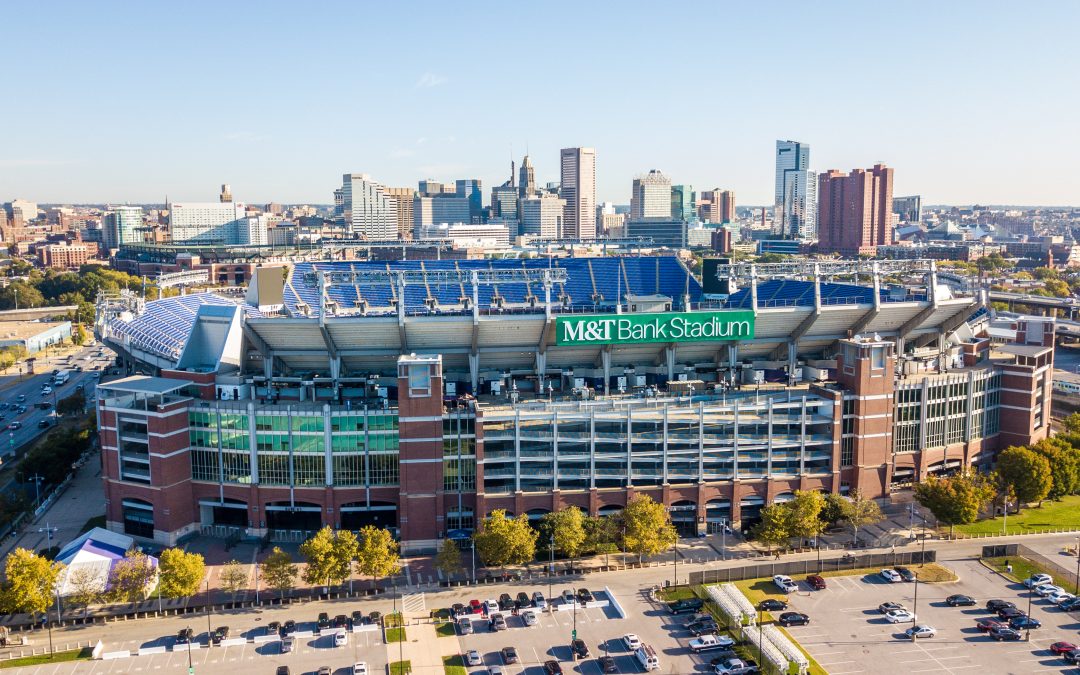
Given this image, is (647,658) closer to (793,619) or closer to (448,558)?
(793,619)

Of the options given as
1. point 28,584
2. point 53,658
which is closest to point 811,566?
point 53,658

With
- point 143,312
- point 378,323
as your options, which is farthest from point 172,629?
point 143,312

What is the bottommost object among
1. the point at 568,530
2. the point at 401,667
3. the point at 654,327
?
the point at 401,667

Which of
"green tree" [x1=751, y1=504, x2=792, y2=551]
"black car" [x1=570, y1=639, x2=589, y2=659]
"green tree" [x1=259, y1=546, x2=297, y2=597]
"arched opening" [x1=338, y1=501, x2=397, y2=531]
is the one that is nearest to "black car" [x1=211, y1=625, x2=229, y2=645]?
"green tree" [x1=259, y1=546, x2=297, y2=597]

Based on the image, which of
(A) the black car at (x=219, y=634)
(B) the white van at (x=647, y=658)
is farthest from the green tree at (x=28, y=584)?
(B) the white van at (x=647, y=658)

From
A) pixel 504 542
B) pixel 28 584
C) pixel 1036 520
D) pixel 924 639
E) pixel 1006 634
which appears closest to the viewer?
pixel 1006 634

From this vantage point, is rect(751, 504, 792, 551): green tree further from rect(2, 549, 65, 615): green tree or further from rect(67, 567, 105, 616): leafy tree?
rect(2, 549, 65, 615): green tree

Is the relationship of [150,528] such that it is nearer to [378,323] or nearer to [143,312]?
[378,323]
